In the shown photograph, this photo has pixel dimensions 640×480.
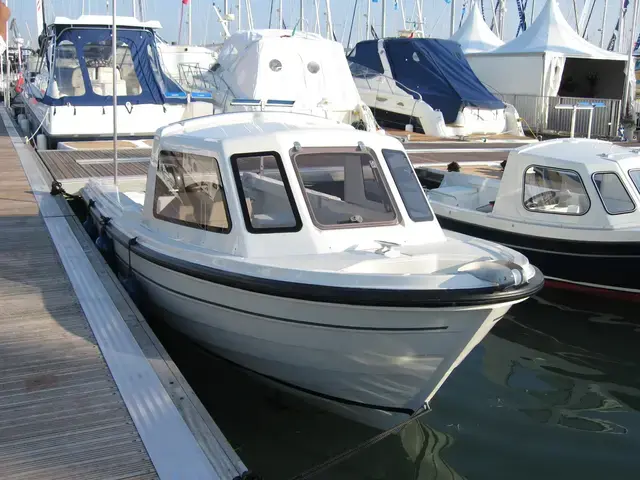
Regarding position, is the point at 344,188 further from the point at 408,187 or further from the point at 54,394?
the point at 54,394

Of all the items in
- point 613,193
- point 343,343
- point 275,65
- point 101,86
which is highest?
Result: point 275,65

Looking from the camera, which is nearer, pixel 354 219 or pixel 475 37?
pixel 354 219

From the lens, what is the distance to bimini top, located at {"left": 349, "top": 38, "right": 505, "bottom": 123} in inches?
904

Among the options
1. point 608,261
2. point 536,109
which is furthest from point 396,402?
point 536,109

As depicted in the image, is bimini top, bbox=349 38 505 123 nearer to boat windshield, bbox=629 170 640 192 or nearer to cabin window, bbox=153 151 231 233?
boat windshield, bbox=629 170 640 192

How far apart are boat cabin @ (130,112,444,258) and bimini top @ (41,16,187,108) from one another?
1305 centimetres

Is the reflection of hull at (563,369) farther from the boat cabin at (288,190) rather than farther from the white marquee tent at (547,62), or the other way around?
the white marquee tent at (547,62)

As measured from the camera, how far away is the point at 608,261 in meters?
8.28

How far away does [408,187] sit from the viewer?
5918 mm

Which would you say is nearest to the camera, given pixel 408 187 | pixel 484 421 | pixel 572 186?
pixel 484 421

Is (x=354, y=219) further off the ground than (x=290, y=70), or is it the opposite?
(x=290, y=70)

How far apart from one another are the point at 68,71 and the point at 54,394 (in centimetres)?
1609

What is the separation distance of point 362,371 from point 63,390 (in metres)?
2.05

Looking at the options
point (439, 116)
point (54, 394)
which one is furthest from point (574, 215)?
point (439, 116)
